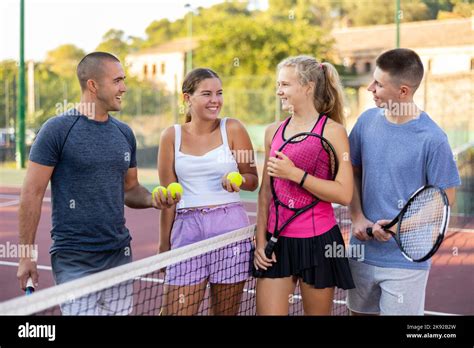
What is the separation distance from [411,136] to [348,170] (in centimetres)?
32

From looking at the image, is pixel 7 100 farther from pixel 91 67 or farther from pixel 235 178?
pixel 235 178

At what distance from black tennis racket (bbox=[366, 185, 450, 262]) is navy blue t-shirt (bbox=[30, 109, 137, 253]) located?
124cm

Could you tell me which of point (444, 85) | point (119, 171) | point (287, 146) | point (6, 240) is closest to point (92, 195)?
point (119, 171)

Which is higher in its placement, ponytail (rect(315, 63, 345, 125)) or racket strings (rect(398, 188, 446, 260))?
ponytail (rect(315, 63, 345, 125))

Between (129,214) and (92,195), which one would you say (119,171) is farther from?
(129,214)

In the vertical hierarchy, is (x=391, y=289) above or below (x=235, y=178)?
below

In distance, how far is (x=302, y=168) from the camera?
2.93 m

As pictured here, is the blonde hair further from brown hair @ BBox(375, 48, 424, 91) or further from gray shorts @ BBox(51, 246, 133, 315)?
gray shorts @ BBox(51, 246, 133, 315)

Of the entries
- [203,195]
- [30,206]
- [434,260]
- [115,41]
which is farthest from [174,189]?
[115,41]

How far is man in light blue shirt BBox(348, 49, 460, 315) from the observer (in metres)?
2.91

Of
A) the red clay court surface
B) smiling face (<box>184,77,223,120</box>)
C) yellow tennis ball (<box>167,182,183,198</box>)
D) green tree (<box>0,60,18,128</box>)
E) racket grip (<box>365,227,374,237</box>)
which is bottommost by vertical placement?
the red clay court surface

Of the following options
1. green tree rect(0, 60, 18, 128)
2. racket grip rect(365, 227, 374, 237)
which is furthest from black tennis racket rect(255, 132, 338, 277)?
green tree rect(0, 60, 18, 128)

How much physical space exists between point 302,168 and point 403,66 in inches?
24.4
